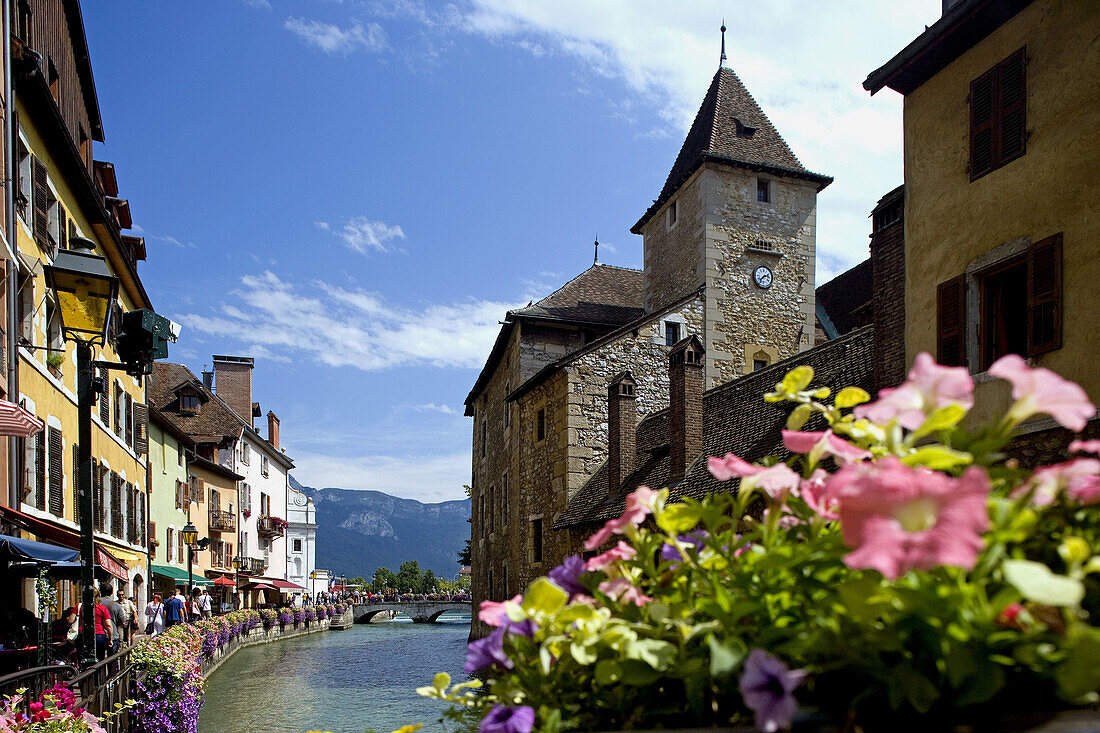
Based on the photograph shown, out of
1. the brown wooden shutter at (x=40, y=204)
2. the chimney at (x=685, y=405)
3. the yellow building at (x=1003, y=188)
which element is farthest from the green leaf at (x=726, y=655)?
the chimney at (x=685, y=405)

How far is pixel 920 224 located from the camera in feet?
35.8

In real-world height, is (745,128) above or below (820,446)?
above

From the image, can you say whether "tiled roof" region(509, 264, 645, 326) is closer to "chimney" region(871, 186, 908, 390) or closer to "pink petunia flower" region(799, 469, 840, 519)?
"chimney" region(871, 186, 908, 390)

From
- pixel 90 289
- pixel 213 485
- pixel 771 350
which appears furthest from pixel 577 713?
pixel 213 485

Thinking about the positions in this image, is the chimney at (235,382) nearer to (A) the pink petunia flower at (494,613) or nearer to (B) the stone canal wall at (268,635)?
(B) the stone canal wall at (268,635)

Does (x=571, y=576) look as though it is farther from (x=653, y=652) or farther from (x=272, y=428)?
(x=272, y=428)

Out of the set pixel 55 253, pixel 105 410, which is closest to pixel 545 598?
pixel 55 253

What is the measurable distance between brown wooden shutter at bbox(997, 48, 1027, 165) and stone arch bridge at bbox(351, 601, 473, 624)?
2447 inches

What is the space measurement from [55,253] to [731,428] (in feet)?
37.8

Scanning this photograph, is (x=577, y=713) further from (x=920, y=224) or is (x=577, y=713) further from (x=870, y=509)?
(x=920, y=224)

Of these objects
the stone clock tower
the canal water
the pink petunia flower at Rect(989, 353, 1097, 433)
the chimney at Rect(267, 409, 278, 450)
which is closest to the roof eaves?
the stone clock tower

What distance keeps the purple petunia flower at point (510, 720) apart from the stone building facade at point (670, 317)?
60.1 ft

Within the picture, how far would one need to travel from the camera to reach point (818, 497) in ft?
4.67

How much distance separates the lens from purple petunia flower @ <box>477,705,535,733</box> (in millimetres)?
1239
